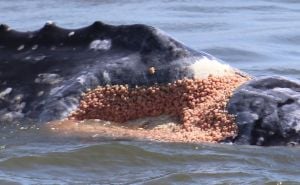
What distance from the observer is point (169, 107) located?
5625 millimetres

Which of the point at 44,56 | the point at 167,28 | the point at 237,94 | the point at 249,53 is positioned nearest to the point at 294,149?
the point at 237,94

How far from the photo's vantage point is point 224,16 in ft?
39.6

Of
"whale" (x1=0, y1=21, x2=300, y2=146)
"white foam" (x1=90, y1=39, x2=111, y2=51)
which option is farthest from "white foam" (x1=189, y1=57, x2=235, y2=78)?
"white foam" (x1=90, y1=39, x2=111, y2=51)

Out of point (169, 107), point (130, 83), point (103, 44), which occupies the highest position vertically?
point (103, 44)

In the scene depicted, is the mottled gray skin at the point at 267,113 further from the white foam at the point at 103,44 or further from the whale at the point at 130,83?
the white foam at the point at 103,44

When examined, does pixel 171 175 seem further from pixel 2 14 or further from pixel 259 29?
pixel 2 14

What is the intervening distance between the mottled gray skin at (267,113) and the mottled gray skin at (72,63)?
1.15ft

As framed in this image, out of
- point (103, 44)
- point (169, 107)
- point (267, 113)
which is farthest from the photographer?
point (103, 44)

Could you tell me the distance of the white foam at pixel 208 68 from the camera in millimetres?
5629

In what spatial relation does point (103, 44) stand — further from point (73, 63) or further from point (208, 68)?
point (208, 68)

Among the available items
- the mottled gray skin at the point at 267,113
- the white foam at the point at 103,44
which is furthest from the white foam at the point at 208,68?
the white foam at the point at 103,44

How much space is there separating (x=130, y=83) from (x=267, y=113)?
30.8 inches

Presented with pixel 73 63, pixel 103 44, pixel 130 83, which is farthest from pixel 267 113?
pixel 73 63

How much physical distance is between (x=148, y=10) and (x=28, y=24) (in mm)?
1822
